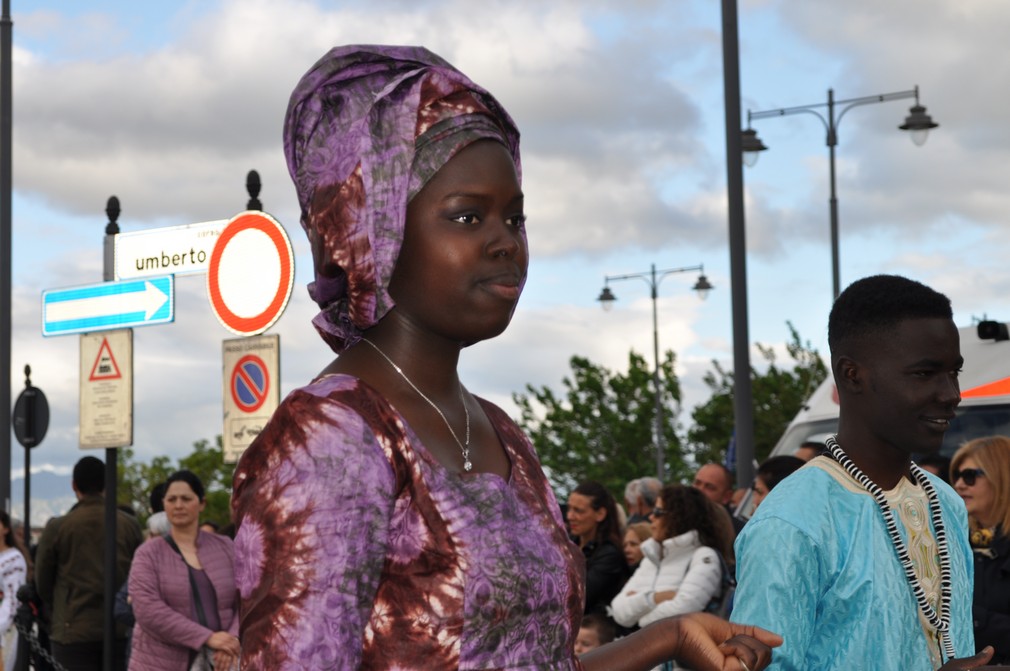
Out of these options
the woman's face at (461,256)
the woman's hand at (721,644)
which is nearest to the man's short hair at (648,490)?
the woman's hand at (721,644)

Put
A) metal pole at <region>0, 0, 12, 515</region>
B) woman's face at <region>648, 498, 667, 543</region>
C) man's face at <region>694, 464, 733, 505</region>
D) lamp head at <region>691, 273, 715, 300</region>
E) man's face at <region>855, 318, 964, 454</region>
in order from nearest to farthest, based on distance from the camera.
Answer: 1. man's face at <region>855, 318, 964, 454</region>
2. woman's face at <region>648, 498, 667, 543</region>
3. man's face at <region>694, 464, 733, 505</region>
4. metal pole at <region>0, 0, 12, 515</region>
5. lamp head at <region>691, 273, 715, 300</region>

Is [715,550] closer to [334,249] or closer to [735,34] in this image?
[735,34]

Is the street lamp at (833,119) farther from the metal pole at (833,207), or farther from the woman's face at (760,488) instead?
the woman's face at (760,488)

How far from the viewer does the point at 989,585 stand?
21.4 feet

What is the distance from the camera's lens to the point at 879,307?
350 centimetres

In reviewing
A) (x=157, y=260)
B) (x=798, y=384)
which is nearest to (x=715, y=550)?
(x=157, y=260)

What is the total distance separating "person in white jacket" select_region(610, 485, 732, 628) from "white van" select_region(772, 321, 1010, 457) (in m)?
1.52

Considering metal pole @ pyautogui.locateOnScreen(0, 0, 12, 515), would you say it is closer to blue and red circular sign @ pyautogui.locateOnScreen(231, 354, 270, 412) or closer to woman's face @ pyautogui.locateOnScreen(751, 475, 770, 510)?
blue and red circular sign @ pyautogui.locateOnScreen(231, 354, 270, 412)

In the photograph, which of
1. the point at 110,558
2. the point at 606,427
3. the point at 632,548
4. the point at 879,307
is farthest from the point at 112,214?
the point at 606,427

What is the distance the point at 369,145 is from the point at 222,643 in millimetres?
6792

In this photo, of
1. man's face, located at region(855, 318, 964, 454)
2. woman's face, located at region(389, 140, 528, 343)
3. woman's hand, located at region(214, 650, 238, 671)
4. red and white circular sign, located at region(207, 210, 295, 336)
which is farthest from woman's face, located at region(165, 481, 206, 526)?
woman's face, located at region(389, 140, 528, 343)

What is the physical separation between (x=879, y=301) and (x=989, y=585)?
3.46 m

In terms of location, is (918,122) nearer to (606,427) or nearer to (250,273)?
(250,273)

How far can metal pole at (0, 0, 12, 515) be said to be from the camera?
15539 millimetres
